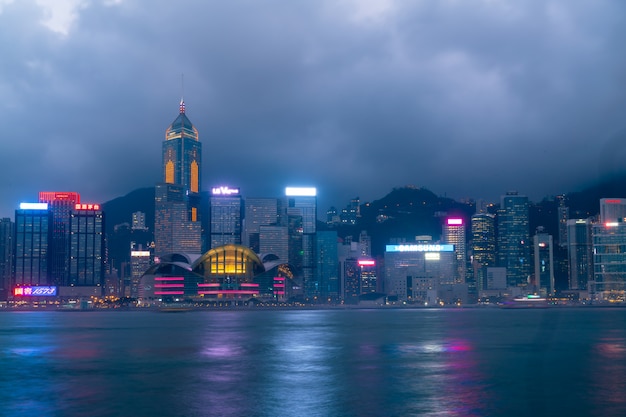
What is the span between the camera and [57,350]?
85.2 m

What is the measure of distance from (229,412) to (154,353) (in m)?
38.9

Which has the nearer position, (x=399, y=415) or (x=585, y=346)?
(x=399, y=415)

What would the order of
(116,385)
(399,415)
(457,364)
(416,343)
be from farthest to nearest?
1. (416,343)
2. (457,364)
3. (116,385)
4. (399,415)

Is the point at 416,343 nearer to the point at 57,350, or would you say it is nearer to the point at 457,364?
the point at 457,364

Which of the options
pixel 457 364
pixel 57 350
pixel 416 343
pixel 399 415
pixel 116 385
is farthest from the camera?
pixel 416 343

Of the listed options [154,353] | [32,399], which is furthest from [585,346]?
[32,399]

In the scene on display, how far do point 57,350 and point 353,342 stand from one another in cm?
3700

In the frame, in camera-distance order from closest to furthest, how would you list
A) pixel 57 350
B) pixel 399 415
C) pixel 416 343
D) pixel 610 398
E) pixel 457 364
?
pixel 399 415
pixel 610 398
pixel 457 364
pixel 57 350
pixel 416 343

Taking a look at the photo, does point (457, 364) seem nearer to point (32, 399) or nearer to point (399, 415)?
point (399, 415)

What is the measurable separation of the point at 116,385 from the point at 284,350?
3120cm

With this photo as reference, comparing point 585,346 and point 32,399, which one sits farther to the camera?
point 585,346

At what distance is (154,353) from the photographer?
78.9 meters

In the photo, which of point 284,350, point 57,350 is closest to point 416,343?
point 284,350

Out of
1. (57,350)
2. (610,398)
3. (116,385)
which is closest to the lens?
(610,398)
